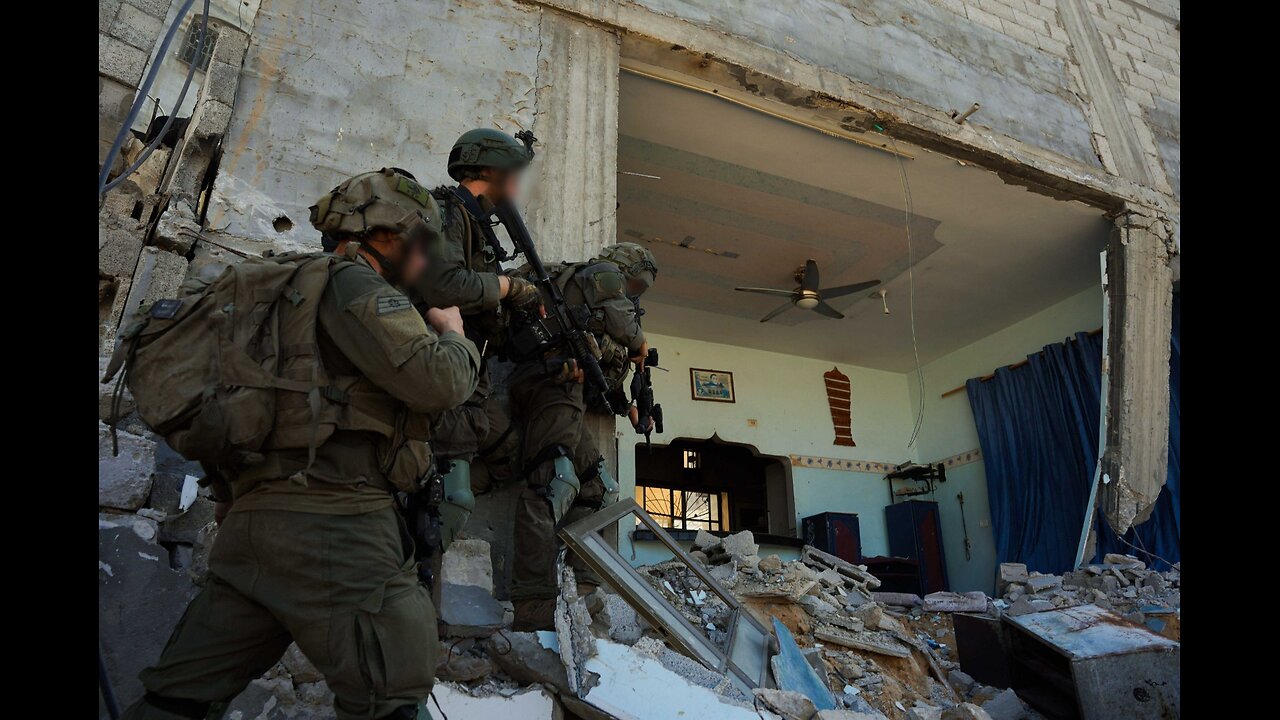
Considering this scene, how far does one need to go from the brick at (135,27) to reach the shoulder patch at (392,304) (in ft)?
9.68

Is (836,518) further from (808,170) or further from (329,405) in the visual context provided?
(329,405)

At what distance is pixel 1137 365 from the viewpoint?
22.6 feet

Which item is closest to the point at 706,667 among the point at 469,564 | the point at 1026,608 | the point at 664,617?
the point at 664,617

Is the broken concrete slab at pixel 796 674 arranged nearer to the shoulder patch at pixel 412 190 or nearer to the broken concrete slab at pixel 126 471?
the shoulder patch at pixel 412 190

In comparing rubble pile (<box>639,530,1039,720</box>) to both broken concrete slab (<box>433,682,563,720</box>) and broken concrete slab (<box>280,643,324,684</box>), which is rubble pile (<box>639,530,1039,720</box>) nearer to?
broken concrete slab (<box>433,682,563,720</box>)

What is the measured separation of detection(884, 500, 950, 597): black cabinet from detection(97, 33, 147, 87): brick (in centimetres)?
969

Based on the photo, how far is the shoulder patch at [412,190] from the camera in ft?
6.88

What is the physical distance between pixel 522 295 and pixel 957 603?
4936mm

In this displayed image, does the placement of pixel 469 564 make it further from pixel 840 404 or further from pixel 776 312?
pixel 840 404

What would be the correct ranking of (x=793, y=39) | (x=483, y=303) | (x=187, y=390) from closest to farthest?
(x=187, y=390) → (x=483, y=303) → (x=793, y=39)

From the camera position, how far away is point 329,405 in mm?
1753
